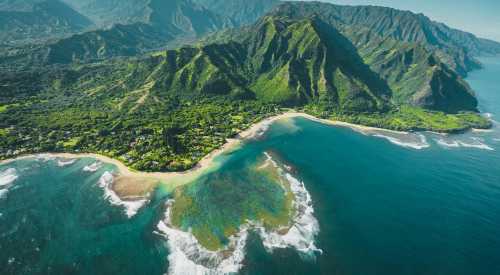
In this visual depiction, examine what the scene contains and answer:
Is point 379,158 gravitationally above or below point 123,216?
Result: above

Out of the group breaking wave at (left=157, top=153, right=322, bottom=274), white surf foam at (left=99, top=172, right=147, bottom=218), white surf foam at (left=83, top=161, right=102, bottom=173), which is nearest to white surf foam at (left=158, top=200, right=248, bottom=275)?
breaking wave at (left=157, top=153, right=322, bottom=274)

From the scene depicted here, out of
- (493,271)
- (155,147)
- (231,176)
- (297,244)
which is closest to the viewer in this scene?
(493,271)

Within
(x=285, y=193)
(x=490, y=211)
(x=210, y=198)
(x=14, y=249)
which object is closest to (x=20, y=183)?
(x=14, y=249)

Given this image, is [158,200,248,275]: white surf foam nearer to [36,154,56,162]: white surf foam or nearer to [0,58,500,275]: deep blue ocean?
[0,58,500,275]: deep blue ocean

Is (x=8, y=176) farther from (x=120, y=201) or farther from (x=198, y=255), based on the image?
(x=198, y=255)

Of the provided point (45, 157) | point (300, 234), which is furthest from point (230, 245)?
point (45, 157)

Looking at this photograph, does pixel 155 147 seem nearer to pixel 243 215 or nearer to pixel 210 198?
pixel 210 198
